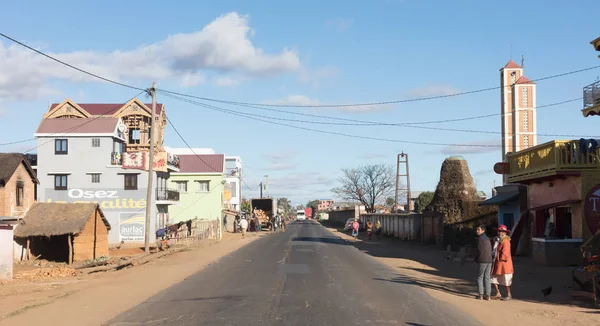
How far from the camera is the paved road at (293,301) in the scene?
34.6ft

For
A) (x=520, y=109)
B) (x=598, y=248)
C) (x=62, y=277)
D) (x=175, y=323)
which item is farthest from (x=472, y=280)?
(x=520, y=109)

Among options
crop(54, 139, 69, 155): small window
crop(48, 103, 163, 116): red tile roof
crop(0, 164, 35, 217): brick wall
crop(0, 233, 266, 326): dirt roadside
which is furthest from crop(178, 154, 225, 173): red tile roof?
crop(0, 233, 266, 326): dirt roadside

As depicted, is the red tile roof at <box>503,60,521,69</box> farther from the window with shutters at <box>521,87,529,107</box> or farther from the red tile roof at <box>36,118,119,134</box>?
the red tile roof at <box>36,118,119,134</box>

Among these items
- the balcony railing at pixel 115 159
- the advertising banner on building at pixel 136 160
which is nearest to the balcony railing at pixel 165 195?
the advertising banner on building at pixel 136 160

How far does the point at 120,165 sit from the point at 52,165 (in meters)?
5.14

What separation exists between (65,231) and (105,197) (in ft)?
67.4

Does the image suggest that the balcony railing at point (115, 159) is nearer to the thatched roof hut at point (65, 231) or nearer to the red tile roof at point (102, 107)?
the red tile roof at point (102, 107)

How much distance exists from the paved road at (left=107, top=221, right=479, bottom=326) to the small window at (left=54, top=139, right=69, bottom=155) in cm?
3023

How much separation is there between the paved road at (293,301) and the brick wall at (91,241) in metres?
12.6

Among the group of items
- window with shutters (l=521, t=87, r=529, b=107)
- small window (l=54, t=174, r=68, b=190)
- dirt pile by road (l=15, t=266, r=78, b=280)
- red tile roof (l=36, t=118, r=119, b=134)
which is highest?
window with shutters (l=521, t=87, r=529, b=107)

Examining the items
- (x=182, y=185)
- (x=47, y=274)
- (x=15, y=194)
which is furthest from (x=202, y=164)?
(x=47, y=274)

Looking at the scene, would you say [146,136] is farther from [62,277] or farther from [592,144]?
[592,144]

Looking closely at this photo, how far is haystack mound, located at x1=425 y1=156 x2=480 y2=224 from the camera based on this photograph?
34.6m

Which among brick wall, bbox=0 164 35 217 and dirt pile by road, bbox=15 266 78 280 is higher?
brick wall, bbox=0 164 35 217
